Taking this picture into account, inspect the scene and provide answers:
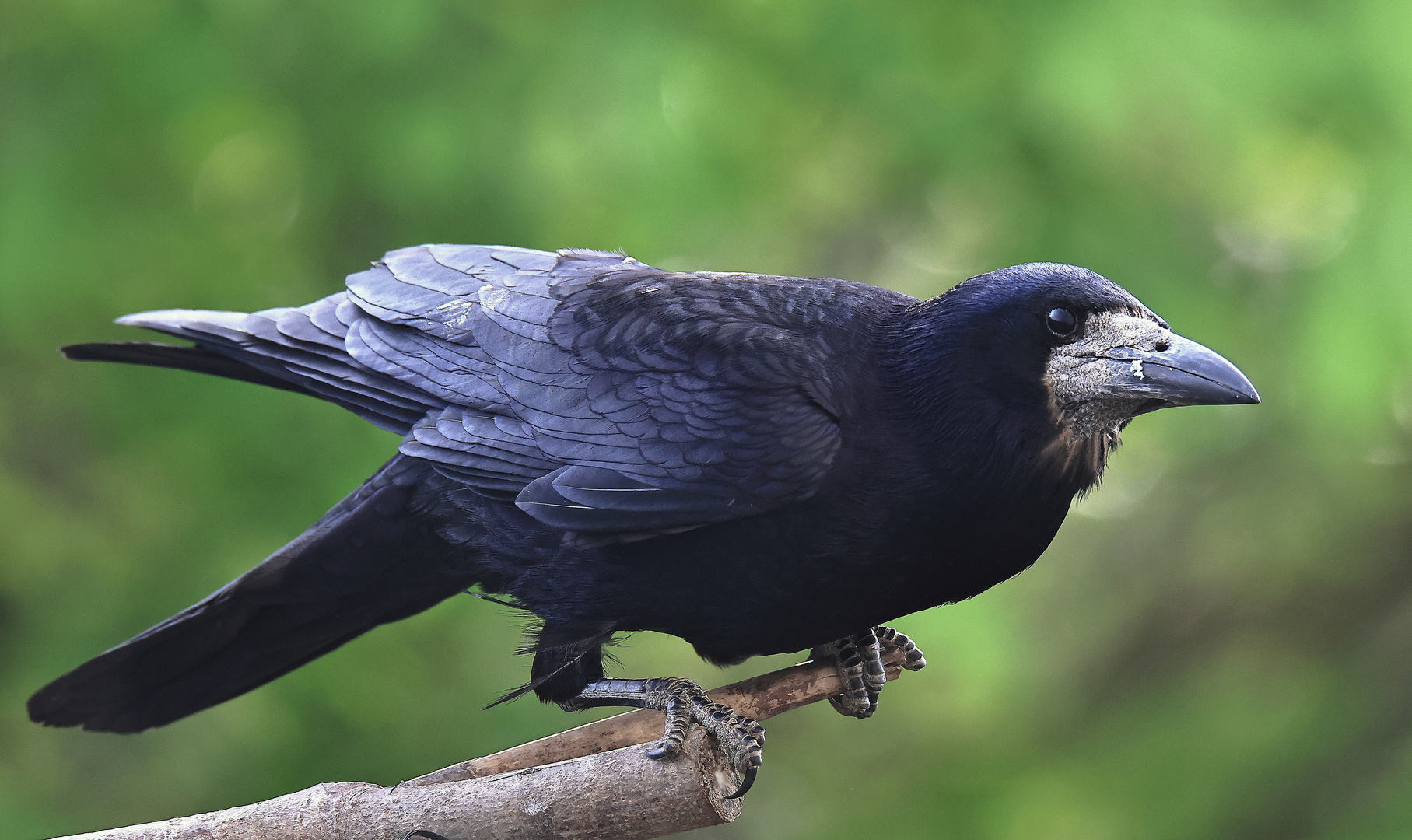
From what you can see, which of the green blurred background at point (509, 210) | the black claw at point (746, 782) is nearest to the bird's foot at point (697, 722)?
the black claw at point (746, 782)

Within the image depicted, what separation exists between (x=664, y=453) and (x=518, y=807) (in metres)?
0.84

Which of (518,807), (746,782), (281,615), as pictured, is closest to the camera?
(518,807)

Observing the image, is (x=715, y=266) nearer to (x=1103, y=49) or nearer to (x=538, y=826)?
(x=1103, y=49)

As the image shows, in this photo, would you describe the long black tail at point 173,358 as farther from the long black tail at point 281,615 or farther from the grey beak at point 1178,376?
the grey beak at point 1178,376

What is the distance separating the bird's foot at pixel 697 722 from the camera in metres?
2.73

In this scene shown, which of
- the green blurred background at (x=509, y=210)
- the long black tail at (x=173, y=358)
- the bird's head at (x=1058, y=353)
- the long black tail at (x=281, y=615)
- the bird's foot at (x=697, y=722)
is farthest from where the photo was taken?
the green blurred background at (x=509, y=210)

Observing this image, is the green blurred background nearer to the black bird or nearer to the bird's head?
the black bird

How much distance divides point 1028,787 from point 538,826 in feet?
12.6

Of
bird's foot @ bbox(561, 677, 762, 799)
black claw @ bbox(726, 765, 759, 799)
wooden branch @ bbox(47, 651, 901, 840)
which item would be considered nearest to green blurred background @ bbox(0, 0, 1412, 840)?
bird's foot @ bbox(561, 677, 762, 799)

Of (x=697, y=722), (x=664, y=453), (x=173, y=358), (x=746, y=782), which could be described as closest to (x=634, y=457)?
(x=664, y=453)

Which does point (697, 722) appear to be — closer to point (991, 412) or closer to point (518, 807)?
point (518, 807)

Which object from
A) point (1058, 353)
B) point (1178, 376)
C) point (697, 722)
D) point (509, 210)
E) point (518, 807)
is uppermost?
point (509, 210)

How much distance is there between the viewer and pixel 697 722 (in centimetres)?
282

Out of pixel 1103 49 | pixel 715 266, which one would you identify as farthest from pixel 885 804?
pixel 1103 49
